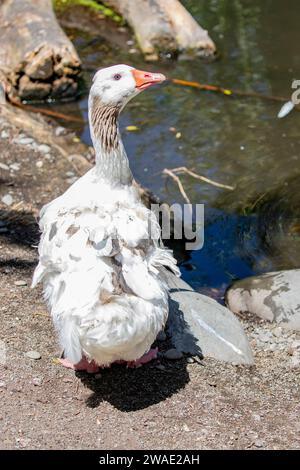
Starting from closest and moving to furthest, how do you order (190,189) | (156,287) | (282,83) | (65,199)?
(156,287) < (65,199) < (190,189) < (282,83)

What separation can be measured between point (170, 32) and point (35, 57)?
2.41m

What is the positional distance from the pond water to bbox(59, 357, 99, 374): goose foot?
232 cm

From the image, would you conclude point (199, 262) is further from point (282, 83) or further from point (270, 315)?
point (282, 83)

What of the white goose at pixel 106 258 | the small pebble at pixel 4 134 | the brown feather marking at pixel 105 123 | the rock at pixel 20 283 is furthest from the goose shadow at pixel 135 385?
the small pebble at pixel 4 134

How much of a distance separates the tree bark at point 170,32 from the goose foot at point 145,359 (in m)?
7.11

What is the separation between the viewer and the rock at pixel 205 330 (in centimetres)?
599

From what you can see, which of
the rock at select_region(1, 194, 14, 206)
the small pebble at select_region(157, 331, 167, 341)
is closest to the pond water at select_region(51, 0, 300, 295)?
the small pebble at select_region(157, 331, 167, 341)

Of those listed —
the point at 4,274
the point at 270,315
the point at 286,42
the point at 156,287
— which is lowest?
the point at 286,42

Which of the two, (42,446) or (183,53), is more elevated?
(42,446)

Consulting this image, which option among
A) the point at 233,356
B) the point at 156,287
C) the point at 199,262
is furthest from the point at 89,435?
the point at 199,262

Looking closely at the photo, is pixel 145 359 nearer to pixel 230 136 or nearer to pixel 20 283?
pixel 20 283

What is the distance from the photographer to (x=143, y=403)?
5.30 meters

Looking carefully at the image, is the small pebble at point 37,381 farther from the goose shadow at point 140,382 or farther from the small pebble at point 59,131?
the small pebble at point 59,131

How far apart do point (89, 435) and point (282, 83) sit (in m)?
7.37
